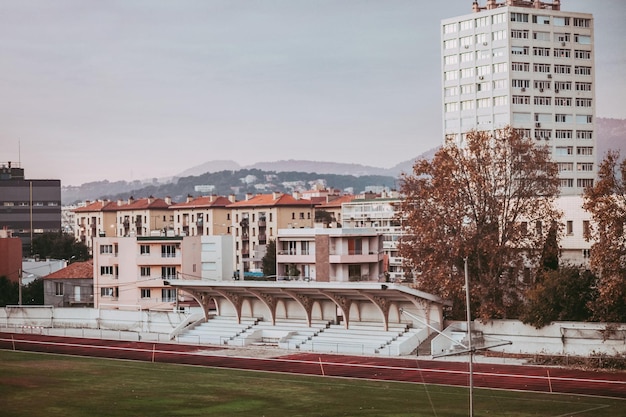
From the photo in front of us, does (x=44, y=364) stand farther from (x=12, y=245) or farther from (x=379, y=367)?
(x=12, y=245)

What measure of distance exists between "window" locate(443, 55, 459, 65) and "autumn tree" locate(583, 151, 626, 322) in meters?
69.7

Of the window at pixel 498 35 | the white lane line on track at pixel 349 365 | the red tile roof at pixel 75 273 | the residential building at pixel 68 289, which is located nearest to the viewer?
the white lane line on track at pixel 349 365

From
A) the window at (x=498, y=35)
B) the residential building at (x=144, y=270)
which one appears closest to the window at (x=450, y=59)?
the window at (x=498, y=35)

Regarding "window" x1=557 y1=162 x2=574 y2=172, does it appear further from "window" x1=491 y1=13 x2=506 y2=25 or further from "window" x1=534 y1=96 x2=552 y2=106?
"window" x1=491 y1=13 x2=506 y2=25

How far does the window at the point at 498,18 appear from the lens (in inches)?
4646

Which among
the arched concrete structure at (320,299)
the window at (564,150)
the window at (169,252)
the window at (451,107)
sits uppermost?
the window at (451,107)

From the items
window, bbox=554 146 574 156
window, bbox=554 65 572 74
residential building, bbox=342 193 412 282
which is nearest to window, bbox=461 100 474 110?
window, bbox=554 65 572 74

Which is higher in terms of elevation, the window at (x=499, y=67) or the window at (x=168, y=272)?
the window at (x=499, y=67)

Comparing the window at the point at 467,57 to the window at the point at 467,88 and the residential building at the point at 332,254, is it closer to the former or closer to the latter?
the window at the point at 467,88

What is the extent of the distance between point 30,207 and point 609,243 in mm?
95602

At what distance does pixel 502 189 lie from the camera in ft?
219

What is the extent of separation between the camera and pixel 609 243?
52.5 meters

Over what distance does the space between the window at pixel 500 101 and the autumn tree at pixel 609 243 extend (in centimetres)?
6412

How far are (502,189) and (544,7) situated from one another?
201 ft
